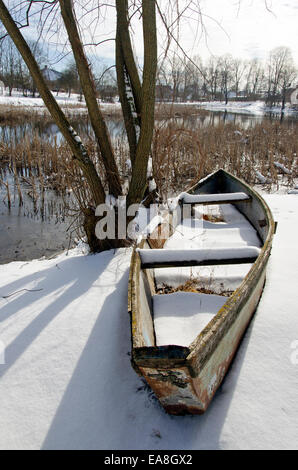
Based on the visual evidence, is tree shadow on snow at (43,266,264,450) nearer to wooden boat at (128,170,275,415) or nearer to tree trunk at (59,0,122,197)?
wooden boat at (128,170,275,415)

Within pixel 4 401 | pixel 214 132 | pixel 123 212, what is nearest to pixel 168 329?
pixel 4 401

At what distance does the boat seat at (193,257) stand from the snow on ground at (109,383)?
422 millimetres

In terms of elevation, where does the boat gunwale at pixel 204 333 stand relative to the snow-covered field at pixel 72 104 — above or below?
below

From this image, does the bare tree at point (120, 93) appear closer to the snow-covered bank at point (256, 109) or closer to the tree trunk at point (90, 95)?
the tree trunk at point (90, 95)

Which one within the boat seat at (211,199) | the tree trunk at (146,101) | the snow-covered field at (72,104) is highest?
the snow-covered field at (72,104)

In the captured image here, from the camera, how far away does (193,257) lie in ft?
Answer: 7.88

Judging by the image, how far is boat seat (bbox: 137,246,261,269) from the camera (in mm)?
2387

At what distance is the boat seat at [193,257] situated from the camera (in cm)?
239

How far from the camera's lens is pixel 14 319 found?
94.8 inches

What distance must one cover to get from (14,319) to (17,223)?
4209 mm

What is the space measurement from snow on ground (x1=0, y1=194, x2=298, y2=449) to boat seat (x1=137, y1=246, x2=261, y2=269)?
42 centimetres
